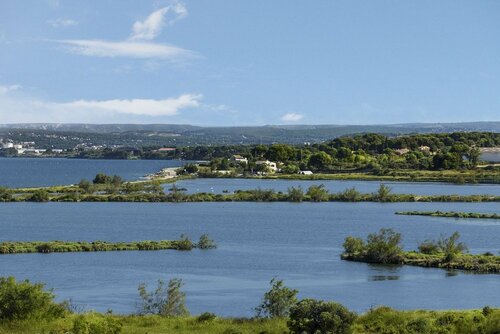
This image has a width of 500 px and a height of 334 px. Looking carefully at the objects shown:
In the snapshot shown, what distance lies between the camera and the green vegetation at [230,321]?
20.9 metres

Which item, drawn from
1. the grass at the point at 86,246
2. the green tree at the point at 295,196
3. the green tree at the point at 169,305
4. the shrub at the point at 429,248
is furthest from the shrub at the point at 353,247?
the green tree at the point at 295,196

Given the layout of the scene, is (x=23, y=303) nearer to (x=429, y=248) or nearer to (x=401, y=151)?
(x=429, y=248)

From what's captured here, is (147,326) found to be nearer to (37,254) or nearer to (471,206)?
(37,254)

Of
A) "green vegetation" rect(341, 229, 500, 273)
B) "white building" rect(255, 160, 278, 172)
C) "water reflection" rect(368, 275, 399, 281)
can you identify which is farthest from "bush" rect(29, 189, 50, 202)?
"water reflection" rect(368, 275, 399, 281)

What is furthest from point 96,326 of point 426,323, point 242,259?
point 242,259

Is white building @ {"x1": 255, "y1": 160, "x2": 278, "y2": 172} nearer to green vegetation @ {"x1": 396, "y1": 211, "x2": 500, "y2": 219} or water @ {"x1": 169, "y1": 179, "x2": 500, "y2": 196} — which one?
water @ {"x1": 169, "y1": 179, "x2": 500, "y2": 196}

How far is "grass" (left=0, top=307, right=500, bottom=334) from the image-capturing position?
2183 centimetres

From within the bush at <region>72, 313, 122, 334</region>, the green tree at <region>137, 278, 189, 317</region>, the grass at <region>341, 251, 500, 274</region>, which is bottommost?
the grass at <region>341, 251, 500, 274</region>

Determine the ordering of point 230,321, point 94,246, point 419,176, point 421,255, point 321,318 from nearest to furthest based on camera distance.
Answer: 1. point 321,318
2. point 230,321
3. point 421,255
4. point 94,246
5. point 419,176

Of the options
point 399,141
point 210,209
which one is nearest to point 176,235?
point 210,209

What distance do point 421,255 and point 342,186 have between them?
2380 inches

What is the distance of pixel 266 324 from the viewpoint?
915 inches

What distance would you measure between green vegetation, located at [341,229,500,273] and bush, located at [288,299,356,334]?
22.6 meters

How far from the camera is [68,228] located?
6256cm
